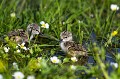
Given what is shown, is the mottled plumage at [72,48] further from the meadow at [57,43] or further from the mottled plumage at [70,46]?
the meadow at [57,43]

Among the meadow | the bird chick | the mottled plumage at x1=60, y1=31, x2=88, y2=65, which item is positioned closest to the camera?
the meadow

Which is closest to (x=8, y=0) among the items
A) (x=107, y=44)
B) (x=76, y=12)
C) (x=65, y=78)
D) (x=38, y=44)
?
(x=76, y=12)

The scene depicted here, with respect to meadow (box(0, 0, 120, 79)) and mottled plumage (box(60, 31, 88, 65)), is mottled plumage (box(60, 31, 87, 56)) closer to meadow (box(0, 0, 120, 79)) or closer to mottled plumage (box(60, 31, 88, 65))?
mottled plumage (box(60, 31, 88, 65))

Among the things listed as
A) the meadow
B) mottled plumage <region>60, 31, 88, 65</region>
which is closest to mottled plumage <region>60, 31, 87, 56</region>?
mottled plumage <region>60, 31, 88, 65</region>

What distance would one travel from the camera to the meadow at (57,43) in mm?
5600

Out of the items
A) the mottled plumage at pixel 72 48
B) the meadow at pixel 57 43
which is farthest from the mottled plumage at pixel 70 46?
the meadow at pixel 57 43

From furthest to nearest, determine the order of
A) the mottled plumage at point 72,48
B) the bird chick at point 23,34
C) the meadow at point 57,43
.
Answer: the bird chick at point 23,34 → the mottled plumage at point 72,48 → the meadow at point 57,43

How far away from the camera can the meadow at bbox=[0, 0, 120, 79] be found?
5600mm

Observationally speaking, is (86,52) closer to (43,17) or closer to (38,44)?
(38,44)

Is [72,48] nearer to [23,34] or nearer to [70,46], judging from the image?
[70,46]

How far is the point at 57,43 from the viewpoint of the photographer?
764 cm

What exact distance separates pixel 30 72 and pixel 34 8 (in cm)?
415

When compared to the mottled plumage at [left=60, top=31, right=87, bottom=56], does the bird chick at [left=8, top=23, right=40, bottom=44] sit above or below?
above

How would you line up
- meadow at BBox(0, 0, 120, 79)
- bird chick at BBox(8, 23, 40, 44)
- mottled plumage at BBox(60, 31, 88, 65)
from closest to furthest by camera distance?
1. meadow at BBox(0, 0, 120, 79)
2. mottled plumage at BBox(60, 31, 88, 65)
3. bird chick at BBox(8, 23, 40, 44)
